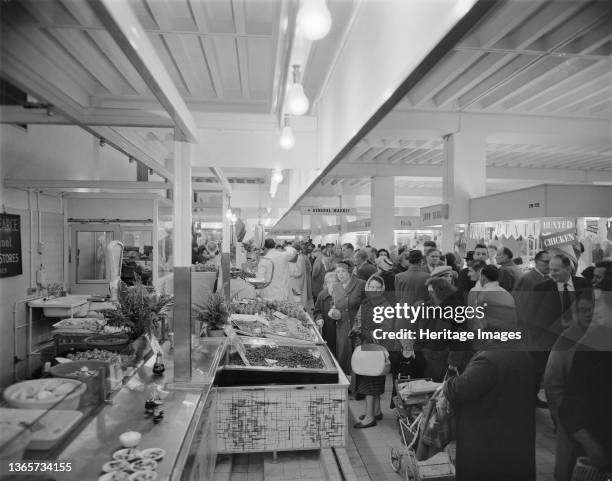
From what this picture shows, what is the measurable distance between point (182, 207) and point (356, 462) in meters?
2.68

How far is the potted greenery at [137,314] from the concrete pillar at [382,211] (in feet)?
37.8

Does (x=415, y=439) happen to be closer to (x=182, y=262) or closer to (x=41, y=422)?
(x=182, y=262)

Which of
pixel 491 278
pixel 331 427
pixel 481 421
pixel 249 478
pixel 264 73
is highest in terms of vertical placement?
pixel 264 73

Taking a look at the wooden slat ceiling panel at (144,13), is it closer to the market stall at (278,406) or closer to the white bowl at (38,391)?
the white bowl at (38,391)

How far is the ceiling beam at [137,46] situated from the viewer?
4.35ft

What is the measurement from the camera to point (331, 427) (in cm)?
346

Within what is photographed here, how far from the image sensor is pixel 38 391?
5.16ft

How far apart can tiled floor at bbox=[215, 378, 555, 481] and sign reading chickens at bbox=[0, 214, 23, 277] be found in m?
2.28

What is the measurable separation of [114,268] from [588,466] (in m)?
4.71

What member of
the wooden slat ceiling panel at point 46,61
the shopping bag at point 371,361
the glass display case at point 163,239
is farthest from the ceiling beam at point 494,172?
the wooden slat ceiling panel at point 46,61

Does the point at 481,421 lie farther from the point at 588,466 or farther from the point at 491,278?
the point at 491,278

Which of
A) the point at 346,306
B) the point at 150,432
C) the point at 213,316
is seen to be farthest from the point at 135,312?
the point at 346,306

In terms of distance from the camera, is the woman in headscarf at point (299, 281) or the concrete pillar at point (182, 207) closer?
the concrete pillar at point (182, 207)

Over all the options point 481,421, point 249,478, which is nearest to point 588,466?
point 481,421
